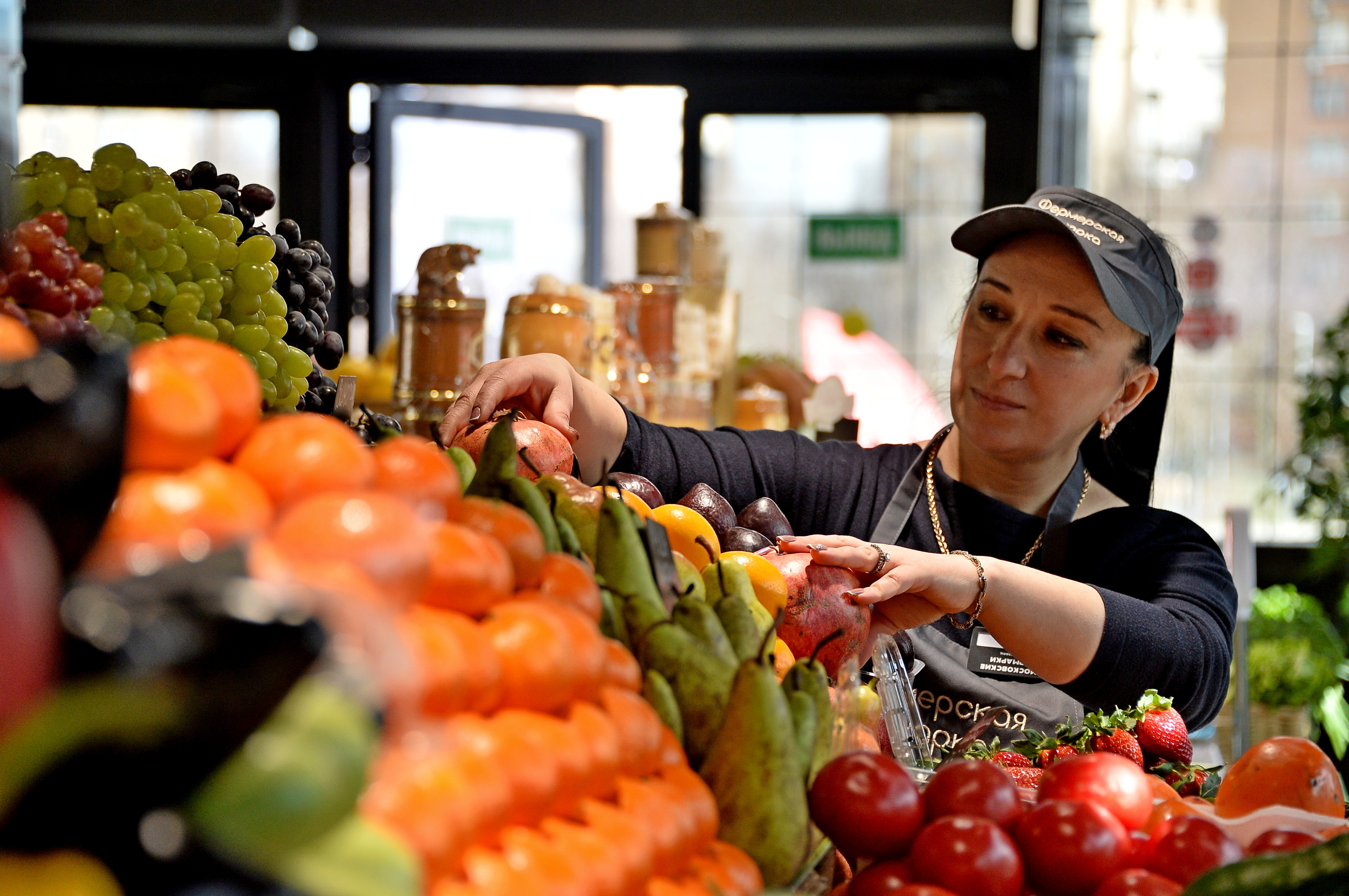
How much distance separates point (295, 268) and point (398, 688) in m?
1.15

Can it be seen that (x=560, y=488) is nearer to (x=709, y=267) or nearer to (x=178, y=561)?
(x=178, y=561)

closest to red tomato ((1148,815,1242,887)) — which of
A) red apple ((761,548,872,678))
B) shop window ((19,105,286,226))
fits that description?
red apple ((761,548,872,678))

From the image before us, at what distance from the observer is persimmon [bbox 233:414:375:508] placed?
27.3 inches

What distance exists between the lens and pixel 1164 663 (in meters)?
1.70

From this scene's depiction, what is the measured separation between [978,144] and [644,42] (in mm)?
1326

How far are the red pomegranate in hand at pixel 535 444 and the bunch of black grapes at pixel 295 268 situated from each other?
0.19m

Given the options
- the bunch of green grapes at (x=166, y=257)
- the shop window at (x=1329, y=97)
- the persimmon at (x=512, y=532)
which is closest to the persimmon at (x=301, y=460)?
the persimmon at (x=512, y=532)

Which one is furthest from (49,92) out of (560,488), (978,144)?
(560,488)

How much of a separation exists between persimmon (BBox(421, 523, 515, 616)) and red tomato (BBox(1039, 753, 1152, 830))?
0.52 metres

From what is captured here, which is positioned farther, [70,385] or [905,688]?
[905,688]

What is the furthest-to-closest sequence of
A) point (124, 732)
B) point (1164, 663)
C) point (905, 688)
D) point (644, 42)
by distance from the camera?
point (644, 42), point (1164, 663), point (905, 688), point (124, 732)

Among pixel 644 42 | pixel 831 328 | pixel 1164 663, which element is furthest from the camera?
pixel 644 42

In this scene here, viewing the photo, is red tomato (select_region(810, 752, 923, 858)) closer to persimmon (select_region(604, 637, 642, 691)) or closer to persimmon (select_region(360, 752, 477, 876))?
persimmon (select_region(604, 637, 642, 691))

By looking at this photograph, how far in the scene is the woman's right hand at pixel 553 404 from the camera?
5.25 feet
